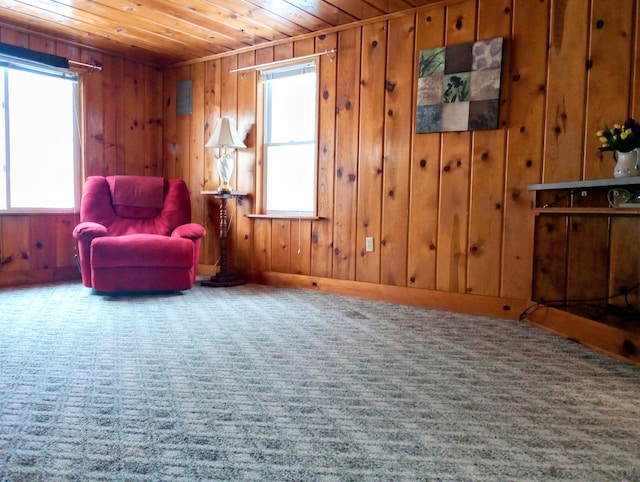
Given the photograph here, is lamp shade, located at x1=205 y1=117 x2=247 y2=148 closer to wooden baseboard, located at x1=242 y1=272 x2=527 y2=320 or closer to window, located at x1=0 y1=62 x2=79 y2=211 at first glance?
wooden baseboard, located at x1=242 y1=272 x2=527 y2=320

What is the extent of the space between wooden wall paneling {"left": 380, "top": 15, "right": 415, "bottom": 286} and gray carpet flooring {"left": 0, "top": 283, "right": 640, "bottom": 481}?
30.5 inches

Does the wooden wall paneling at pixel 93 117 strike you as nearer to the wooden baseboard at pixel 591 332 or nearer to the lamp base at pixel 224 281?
the lamp base at pixel 224 281

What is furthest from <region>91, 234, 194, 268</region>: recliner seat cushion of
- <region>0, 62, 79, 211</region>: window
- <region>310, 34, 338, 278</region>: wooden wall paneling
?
<region>0, 62, 79, 211</region>: window

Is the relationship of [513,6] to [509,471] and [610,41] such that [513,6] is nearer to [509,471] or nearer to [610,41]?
[610,41]

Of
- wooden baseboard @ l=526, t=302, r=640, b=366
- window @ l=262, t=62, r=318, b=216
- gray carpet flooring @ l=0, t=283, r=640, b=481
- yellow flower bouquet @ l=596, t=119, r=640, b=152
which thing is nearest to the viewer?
gray carpet flooring @ l=0, t=283, r=640, b=481

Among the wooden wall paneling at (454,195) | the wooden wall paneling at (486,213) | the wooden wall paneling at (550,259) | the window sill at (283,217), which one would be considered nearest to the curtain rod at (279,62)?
the wooden wall paneling at (454,195)

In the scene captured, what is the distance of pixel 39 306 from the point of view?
323 centimetres

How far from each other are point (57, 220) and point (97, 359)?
109 inches

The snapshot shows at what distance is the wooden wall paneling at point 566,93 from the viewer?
2.83m

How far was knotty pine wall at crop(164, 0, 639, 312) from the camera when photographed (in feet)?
9.30

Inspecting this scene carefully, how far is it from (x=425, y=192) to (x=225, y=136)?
1.84m

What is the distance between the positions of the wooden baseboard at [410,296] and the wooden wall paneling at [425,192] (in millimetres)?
96

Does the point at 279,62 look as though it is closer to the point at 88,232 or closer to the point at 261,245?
the point at 261,245

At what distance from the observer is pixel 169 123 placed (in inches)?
199
